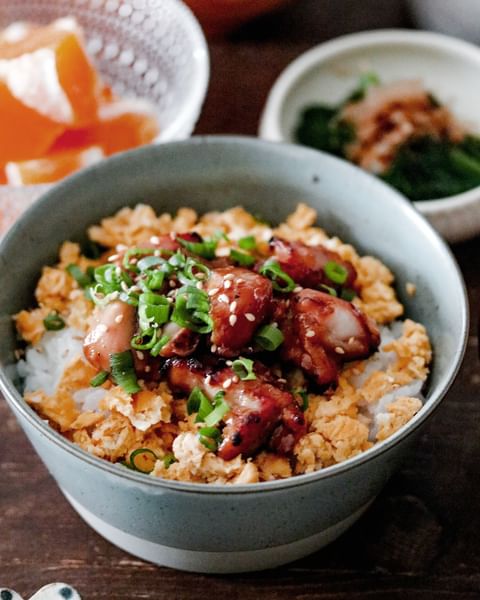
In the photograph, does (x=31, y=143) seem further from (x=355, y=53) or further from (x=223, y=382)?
(x=355, y=53)

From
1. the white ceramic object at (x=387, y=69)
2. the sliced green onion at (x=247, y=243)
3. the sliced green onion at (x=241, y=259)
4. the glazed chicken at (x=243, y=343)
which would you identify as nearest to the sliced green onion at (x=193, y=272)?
the glazed chicken at (x=243, y=343)

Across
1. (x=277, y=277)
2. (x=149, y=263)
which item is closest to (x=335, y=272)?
(x=277, y=277)

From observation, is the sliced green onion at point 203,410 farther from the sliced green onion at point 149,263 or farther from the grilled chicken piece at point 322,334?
the sliced green onion at point 149,263

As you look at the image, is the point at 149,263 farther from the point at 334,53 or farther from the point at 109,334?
the point at 334,53

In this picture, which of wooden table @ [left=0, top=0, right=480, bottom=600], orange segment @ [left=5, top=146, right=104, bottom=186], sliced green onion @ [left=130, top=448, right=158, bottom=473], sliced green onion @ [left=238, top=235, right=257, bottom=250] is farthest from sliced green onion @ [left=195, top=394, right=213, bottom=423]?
orange segment @ [left=5, top=146, right=104, bottom=186]

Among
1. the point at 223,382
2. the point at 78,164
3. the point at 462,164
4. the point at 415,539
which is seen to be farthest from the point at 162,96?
the point at 415,539
